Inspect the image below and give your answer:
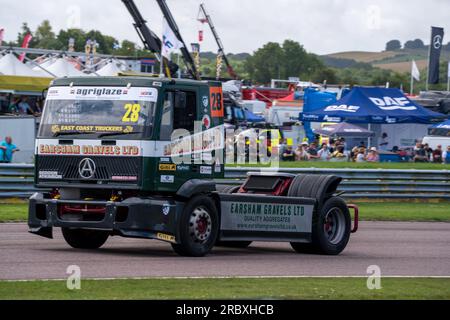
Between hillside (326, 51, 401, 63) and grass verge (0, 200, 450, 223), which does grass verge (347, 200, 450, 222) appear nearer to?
grass verge (0, 200, 450, 223)

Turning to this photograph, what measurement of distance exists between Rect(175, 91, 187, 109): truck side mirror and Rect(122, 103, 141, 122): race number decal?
565mm

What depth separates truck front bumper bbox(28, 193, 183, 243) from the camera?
13391mm

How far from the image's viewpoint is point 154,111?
1345cm

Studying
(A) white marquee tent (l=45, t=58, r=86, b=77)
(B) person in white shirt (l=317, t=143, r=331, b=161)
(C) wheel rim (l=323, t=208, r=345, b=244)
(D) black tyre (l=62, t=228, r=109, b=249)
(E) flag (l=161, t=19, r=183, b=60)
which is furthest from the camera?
(A) white marquee tent (l=45, t=58, r=86, b=77)

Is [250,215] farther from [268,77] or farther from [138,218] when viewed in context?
[268,77]

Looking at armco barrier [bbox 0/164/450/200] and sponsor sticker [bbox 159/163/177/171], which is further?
armco barrier [bbox 0/164/450/200]

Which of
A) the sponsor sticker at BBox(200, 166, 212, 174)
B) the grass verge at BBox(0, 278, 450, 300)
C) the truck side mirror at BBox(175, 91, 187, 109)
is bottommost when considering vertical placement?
the grass verge at BBox(0, 278, 450, 300)

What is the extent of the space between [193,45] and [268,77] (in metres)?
84.5

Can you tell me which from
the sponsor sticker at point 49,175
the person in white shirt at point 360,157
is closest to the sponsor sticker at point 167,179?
the sponsor sticker at point 49,175

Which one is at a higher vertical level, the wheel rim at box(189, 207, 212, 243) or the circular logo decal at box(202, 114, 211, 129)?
the circular logo decal at box(202, 114, 211, 129)

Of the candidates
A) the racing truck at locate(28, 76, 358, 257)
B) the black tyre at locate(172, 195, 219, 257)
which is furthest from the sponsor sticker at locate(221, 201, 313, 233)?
the black tyre at locate(172, 195, 219, 257)

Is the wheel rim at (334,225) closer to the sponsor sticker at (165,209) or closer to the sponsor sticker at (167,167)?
the sponsor sticker at (167,167)

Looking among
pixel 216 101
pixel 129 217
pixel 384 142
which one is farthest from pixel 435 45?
pixel 129 217

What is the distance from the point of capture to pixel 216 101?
14477 mm
